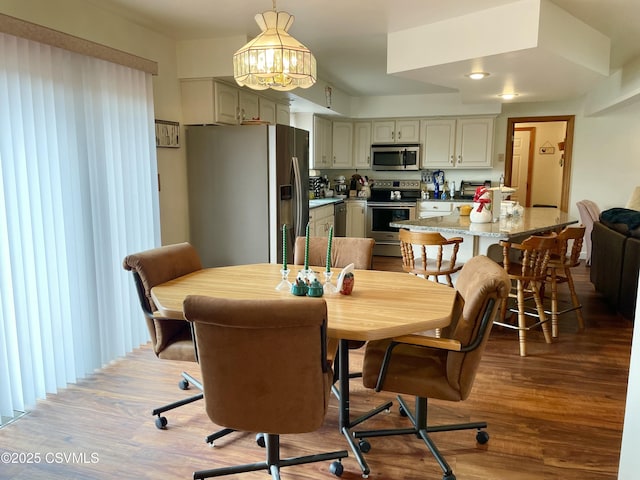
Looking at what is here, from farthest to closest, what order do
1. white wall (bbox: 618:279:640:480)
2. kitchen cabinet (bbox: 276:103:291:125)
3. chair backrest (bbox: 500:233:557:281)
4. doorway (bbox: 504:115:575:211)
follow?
1. doorway (bbox: 504:115:575:211)
2. kitchen cabinet (bbox: 276:103:291:125)
3. chair backrest (bbox: 500:233:557:281)
4. white wall (bbox: 618:279:640:480)

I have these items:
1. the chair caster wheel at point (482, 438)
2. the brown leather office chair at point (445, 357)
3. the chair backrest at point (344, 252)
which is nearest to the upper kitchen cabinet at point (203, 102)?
the chair backrest at point (344, 252)

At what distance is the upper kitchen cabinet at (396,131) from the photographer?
22.8 feet

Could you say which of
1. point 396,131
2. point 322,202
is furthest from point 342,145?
point 322,202

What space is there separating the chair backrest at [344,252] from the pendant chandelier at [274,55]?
0.99 m

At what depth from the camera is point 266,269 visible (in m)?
2.63

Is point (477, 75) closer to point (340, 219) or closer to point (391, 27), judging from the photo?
point (391, 27)

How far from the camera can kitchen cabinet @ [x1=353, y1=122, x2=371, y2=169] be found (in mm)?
7223

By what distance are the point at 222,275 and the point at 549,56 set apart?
9.29 ft

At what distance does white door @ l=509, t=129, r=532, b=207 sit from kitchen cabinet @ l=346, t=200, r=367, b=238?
3.50m

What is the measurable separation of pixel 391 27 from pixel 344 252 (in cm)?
201

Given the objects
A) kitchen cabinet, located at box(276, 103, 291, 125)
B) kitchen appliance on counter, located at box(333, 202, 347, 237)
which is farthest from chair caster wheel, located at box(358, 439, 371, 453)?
kitchen appliance on counter, located at box(333, 202, 347, 237)

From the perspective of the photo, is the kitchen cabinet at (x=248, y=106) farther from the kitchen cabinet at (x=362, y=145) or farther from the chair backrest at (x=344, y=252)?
the kitchen cabinet at (x=362, y=145)

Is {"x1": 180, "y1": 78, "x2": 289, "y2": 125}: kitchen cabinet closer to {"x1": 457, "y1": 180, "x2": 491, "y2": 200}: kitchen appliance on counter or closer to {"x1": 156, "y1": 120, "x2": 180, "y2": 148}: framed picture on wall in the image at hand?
{"x1": 156, "y1": 120, "x2": 180, "y2": 148}: framed picture on wall

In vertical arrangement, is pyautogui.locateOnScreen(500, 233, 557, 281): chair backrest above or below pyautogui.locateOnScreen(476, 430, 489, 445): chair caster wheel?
above
